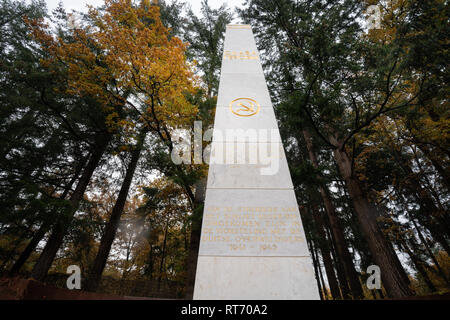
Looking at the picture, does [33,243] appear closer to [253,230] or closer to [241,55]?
[253,230]

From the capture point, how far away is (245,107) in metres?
4.57

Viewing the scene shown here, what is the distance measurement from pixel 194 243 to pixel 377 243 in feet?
17.6

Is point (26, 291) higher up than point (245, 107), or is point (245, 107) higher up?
point (245, 107)

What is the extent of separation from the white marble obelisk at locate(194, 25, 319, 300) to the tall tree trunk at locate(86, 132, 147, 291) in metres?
4.48

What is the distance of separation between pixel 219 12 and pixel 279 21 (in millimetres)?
3616

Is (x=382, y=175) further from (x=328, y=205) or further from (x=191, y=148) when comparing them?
(x=191, y=148)

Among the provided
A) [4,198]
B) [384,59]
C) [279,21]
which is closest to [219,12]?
[279,21]

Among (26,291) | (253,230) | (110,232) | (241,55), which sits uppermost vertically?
(241,55)

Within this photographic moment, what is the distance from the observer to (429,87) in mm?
5035

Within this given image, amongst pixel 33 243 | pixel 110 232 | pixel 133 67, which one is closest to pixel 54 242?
pixel 33 243

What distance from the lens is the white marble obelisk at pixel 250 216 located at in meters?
2.74

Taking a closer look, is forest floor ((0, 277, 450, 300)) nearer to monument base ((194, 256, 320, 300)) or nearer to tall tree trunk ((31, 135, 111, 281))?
monument base ((194, 256, 320, 300))

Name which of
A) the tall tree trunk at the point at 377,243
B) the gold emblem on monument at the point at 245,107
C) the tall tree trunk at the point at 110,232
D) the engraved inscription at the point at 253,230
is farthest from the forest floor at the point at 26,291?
the tall tree trunk at the point at 110,232

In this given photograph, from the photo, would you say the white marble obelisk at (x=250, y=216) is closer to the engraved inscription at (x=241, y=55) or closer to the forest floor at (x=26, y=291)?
the engraved inscription at (x=241, y=55)
